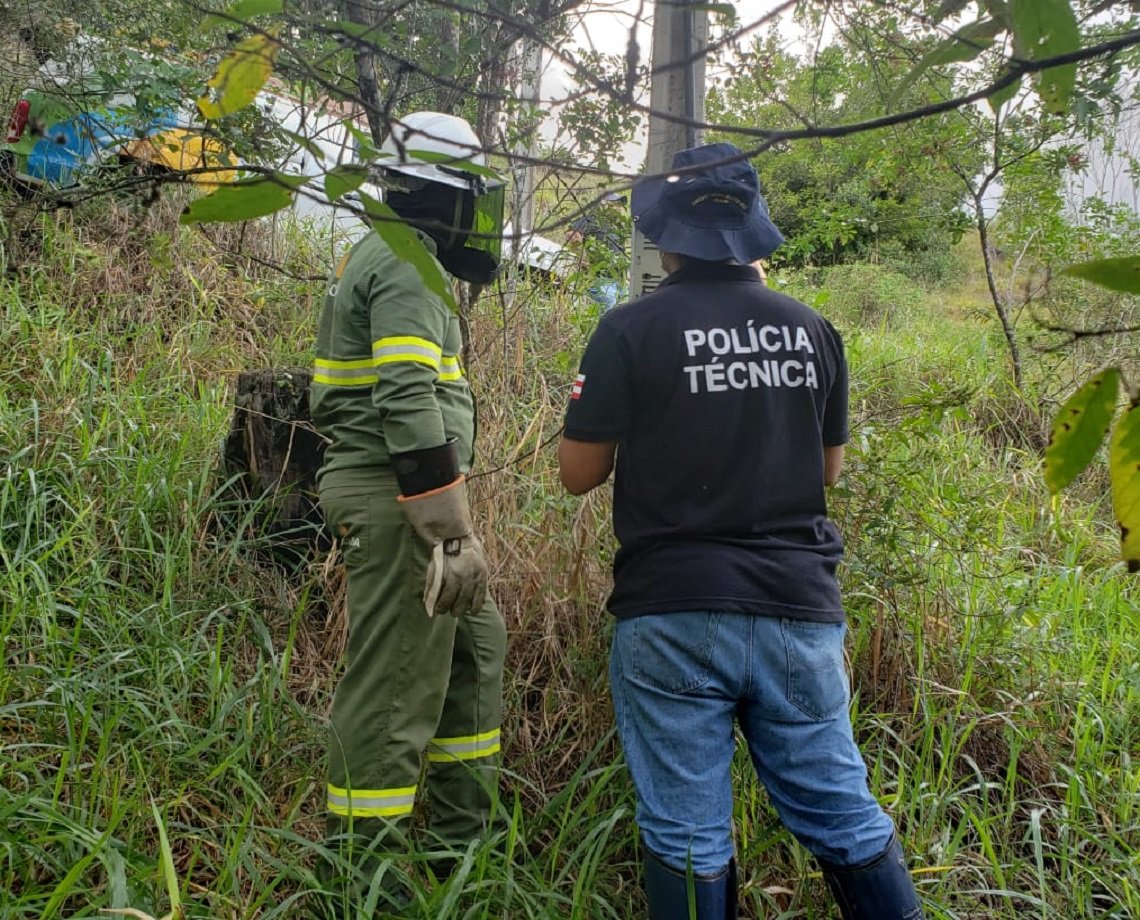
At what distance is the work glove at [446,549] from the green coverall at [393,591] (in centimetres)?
8

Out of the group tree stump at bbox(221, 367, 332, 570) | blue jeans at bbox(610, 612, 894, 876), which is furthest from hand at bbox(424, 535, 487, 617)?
tree stump at bbox(221, 367, 332, 570)

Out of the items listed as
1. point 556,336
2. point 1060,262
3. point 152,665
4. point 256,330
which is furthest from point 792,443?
point 1060,262

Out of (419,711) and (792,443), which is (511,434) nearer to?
(419,711)

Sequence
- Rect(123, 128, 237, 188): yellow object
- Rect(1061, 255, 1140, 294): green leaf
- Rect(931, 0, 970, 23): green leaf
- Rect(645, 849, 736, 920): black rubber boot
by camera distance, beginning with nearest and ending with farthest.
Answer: Rect(1061, 255, 1140, 294): green leaf
Rect(931, 0, 970, 23): green leaf
Rect(645, 849, 736, 920): black rubber boot
Rect(123, 128, 237, 188): yellow object

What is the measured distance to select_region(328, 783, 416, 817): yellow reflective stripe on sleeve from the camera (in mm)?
2133

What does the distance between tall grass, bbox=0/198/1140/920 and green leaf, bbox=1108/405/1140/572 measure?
57.7 inches

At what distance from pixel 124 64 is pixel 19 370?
135cm

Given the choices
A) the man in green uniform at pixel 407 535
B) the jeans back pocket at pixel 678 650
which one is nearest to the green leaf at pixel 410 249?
the jeans back pocket at pixel 678 650

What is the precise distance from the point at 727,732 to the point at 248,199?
4.74ft

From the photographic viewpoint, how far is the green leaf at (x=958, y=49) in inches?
29.9

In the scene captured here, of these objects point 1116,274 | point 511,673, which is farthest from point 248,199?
point 511,673

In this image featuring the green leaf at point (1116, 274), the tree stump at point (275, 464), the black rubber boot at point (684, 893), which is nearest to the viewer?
the green leaf at point (1116, 274)

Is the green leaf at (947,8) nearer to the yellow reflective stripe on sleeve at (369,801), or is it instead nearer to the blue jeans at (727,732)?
the blue jeans at (727,732)

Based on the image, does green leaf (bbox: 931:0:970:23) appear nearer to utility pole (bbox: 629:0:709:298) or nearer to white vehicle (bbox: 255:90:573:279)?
utility pole (bbox: 629:0:709:298)
